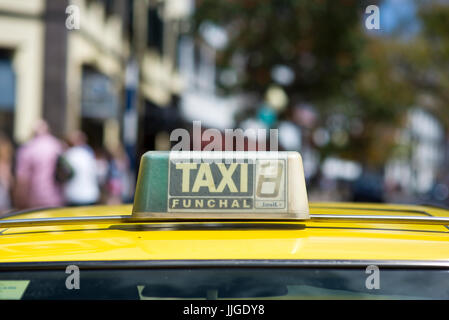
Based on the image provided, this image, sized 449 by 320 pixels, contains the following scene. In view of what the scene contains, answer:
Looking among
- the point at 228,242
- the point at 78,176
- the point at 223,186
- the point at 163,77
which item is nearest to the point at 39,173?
the point at 78,176

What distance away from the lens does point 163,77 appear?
29.3 m

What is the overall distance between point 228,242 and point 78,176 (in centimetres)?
800

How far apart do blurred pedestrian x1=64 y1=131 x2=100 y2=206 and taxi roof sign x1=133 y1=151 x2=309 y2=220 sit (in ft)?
24.7

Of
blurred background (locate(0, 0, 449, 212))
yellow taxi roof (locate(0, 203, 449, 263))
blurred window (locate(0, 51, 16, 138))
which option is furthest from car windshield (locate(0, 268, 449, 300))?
blurred window (locate(0, 51, 16, 138))

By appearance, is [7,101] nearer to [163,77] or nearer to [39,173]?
[39,173]


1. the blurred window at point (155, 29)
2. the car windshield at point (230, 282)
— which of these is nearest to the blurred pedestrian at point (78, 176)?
the car windshield at point (230, 282)

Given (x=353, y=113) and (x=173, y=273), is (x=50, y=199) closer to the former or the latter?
(x=173, y=273)

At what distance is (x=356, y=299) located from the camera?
2004mm

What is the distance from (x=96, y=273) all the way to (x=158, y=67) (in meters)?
26.8

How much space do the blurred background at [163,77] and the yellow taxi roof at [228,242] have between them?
7.52 metres

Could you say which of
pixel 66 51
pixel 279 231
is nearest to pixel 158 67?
pixel 66 51

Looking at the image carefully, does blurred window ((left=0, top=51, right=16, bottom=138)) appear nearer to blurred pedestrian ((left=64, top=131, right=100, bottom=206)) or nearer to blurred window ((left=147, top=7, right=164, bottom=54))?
blurred pedestrian ((left=64, top=131, right=100, bottom=206))

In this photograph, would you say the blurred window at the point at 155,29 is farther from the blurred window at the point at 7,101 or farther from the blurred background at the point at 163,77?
the blurred window at the point at 7,101

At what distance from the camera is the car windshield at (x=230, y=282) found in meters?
1.88
